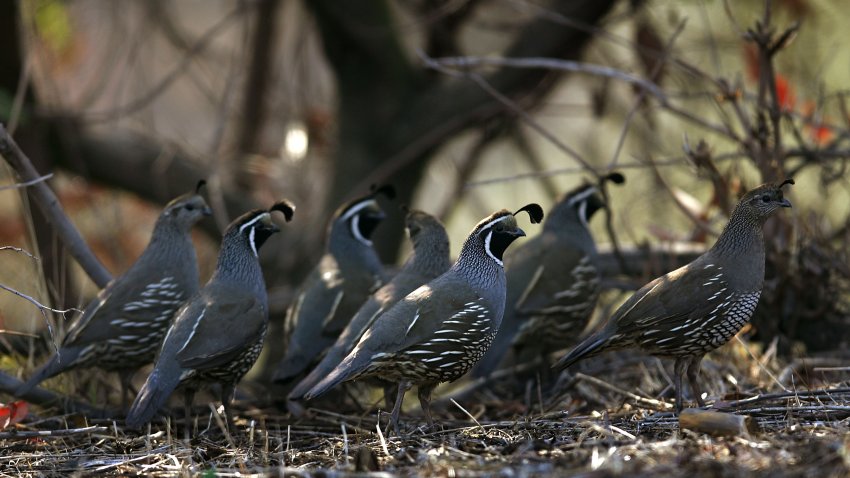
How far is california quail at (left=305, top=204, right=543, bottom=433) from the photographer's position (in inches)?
182

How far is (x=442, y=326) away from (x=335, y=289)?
1143 millimetres

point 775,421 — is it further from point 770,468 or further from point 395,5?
point 395,5

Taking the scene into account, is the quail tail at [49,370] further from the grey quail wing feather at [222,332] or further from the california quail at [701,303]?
the california quail at [701,303]

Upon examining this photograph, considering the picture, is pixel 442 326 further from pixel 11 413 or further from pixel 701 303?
pixel 11 413

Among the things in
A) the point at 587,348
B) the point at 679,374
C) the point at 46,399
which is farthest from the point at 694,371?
the point at 46,399

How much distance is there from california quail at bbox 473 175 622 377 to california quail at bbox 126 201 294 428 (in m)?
1.24

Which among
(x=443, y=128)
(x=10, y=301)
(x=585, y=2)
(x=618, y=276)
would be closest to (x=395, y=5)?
(x=443, y=128)

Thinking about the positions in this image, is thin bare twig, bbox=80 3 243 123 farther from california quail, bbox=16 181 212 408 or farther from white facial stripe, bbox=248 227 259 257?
white facial stripe, bbox=248 227 259 257

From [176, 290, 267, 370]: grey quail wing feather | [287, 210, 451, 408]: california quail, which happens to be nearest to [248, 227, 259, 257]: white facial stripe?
[176, 290, 267, 370]: grey quail wing feather

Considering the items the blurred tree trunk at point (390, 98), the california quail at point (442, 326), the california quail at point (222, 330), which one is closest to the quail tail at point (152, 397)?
the california quail at point (222, 330)

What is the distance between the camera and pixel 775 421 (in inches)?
164

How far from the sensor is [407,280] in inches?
211

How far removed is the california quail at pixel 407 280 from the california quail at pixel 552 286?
1.84 feet

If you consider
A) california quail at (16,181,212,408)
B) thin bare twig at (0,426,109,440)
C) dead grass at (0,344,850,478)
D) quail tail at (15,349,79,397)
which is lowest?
dead grass at (0,344,850,478)
